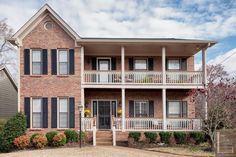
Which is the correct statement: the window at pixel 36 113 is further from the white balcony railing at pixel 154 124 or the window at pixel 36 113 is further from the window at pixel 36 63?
the white balcony railing at pixel 154 124

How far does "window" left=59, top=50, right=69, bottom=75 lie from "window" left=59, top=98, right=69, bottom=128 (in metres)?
2.03

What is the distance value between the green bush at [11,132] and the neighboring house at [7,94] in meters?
10.7

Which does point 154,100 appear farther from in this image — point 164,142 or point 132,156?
point 132,156

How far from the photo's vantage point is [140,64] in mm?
27516

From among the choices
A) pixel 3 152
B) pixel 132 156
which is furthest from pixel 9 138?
pixel 132 156

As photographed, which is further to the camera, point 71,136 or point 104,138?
point 104,138

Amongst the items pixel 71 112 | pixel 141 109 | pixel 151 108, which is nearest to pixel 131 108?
pixel 141 109

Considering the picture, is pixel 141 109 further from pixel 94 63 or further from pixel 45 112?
pixel 45 112

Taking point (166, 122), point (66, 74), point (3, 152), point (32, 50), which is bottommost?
point (3, 152)

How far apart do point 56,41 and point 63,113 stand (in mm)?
5115

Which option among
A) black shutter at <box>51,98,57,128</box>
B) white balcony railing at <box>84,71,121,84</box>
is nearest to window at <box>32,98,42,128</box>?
black shutter at <box>51,98,57,128</box>

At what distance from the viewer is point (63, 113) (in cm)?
2430

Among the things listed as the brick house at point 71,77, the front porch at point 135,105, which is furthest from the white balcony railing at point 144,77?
the front porch at point 135,105

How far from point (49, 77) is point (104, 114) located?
541 centimetres
